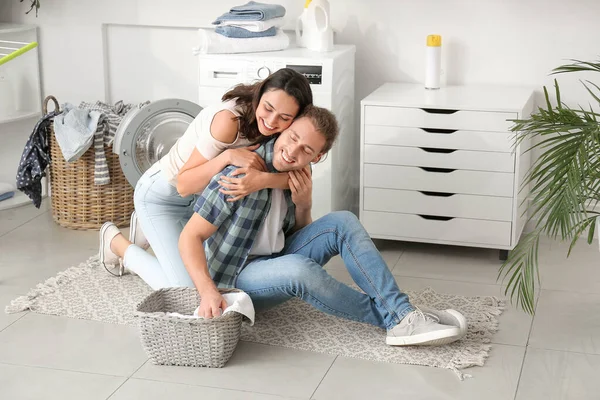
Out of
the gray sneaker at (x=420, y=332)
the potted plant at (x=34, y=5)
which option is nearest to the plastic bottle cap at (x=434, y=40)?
the gray sneaker at (x=420, y=332)

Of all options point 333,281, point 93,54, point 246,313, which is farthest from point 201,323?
point 93,54

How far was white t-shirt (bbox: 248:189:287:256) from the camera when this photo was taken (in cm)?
264

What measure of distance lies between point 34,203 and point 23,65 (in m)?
0.75

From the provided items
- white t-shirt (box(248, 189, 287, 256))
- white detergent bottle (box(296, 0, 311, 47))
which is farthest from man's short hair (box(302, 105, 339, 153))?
white detergent bottle (box(296, 0, 311, 47))

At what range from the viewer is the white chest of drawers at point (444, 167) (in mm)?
3258

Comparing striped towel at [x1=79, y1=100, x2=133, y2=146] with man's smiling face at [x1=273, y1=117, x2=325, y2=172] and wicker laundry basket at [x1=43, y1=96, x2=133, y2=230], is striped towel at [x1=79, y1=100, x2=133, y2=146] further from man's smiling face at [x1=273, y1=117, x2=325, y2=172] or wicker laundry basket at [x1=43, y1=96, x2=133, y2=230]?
man's smiling face at [x1=273, y1=117, x2=325, y2=172]

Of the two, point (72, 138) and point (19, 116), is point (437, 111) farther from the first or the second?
point (19, 116)

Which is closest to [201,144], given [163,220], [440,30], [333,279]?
Result: [163,220]

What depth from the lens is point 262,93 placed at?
2.52 meters

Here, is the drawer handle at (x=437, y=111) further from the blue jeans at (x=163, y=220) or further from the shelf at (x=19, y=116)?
the shelf at (x=19, y=116)

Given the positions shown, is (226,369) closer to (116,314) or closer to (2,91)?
(116,314)

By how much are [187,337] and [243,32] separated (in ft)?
4.94

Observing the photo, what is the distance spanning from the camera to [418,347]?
260 cm

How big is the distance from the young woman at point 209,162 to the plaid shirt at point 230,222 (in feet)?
0.13
